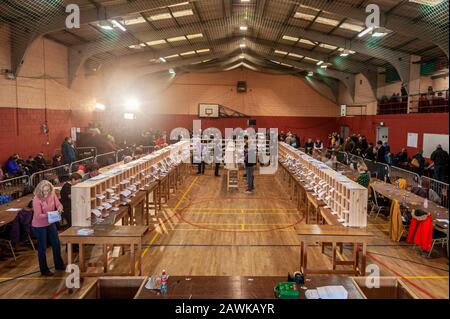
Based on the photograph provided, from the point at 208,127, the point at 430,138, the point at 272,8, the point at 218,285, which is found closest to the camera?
the point at 218,285

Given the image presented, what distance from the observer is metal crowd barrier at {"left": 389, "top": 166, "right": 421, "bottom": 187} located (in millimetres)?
12027

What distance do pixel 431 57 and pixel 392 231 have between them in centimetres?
1085

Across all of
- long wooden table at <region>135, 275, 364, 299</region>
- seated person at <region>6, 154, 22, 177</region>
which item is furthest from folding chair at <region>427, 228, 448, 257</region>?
seated person at <region>6, 154, 22, 177</region>

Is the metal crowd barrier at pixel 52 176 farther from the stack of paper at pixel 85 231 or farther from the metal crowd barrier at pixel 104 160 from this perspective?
the stack of paper at pixel 85 231

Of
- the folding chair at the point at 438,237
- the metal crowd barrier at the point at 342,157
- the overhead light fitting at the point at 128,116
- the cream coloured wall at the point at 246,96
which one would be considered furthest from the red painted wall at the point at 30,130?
the metal crowd barrier at the point at 342,157

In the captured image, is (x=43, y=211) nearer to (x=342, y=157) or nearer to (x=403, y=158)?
(x=403, y=158)

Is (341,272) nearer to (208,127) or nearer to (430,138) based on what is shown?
(430,138)

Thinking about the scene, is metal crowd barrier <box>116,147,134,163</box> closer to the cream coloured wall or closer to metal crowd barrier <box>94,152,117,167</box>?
metal crowd barrier <box>94,152,117,167</box>

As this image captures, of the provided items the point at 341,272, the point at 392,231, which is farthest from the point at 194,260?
the point at 392,231

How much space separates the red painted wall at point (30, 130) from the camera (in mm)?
12462

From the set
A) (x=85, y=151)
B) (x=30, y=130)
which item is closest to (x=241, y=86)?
(x=85, y=151)

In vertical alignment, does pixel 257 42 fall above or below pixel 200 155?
above
